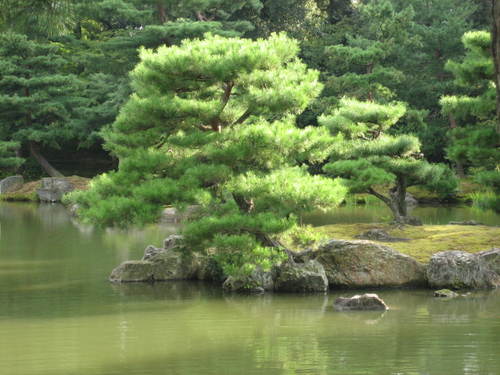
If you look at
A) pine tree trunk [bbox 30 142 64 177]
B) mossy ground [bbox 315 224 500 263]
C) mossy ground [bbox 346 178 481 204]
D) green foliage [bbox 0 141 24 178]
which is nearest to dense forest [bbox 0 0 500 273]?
mossy ground [bbox 315 224 500 263]

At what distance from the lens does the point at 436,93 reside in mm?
26984

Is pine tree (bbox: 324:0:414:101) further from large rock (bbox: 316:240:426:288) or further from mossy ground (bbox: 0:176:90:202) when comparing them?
large rock (bbox: 316:240:426:288)

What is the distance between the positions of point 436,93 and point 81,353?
21.8 m

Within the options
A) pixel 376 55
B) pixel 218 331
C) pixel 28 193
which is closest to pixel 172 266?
pixel 218 331

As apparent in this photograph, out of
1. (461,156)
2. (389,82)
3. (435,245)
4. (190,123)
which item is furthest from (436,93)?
(190,123)

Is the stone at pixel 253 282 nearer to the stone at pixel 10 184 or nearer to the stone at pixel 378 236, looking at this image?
the stone at pixel 378 236

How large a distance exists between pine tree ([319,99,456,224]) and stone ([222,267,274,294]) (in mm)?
3670

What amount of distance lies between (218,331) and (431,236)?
563 centimetres

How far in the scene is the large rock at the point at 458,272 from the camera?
10.2 m

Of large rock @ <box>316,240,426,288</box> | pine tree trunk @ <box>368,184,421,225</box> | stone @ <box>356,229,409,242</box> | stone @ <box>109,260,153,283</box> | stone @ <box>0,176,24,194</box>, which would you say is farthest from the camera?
stone @ <box>0,176,24,194</box>

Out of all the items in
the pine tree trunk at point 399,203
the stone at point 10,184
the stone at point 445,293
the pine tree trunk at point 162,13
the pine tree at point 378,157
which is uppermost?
the pine tree trunk at point 162,13

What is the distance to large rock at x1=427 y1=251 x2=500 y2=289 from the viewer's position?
10.2 m

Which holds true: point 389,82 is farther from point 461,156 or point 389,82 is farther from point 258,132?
point 258,132

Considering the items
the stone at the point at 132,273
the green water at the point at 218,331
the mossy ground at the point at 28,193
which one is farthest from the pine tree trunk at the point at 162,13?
the stone at the point at 132,273
